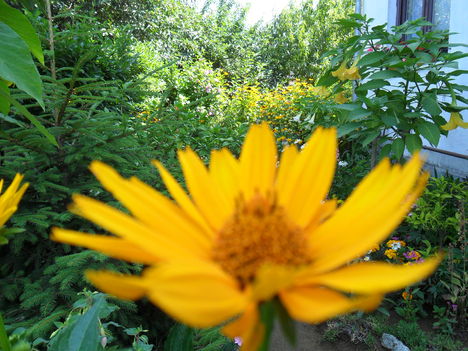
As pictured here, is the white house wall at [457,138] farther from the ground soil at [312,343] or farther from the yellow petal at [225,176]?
the yellow petal at [225,176]

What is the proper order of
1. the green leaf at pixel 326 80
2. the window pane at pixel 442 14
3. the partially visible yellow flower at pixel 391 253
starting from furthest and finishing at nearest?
the window pane at pixel 442 14, the green leaf at pixel 326 80, the partially visible yellow flower at pixel 391 253

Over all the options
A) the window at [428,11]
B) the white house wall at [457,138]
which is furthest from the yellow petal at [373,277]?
the window at [428,11]

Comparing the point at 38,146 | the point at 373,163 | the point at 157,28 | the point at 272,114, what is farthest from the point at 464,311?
the point at 157,28

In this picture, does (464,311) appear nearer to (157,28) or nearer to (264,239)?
(264,239)

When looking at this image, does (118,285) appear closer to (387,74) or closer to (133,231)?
(133,231)

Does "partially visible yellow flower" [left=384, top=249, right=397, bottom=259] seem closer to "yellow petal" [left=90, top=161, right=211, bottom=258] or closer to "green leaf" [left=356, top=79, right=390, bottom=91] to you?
"green leaf" [left=356, top=79, right=390, bottom=91]
